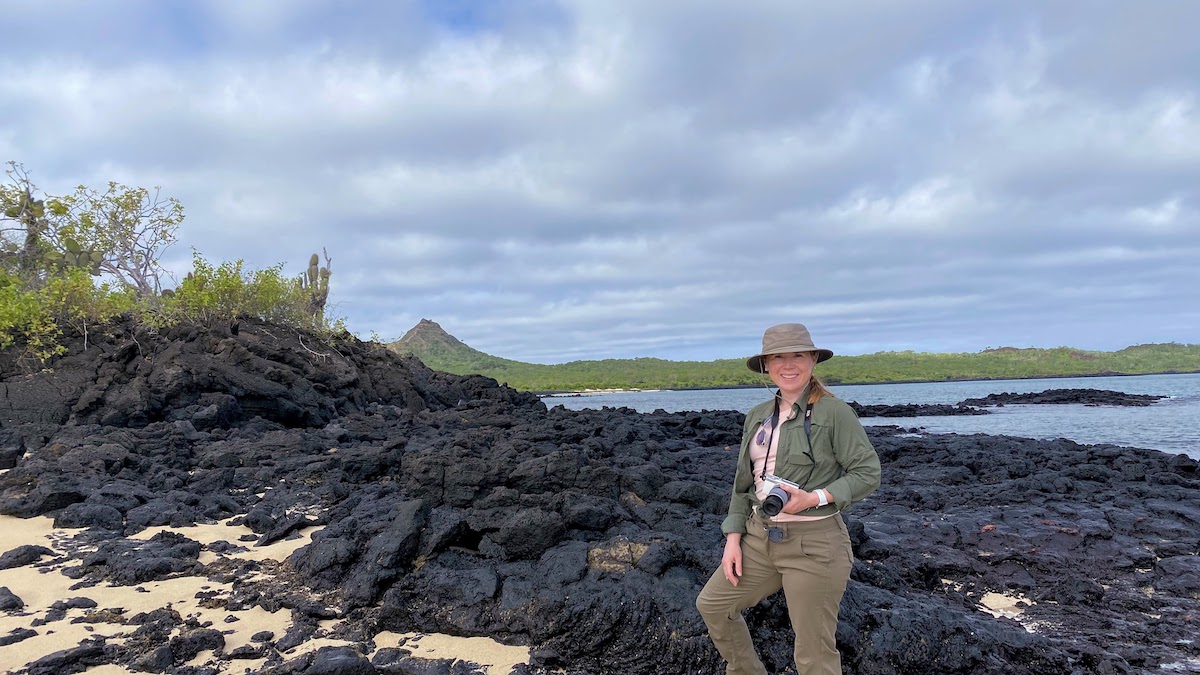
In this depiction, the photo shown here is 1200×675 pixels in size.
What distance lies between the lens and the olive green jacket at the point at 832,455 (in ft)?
11.0

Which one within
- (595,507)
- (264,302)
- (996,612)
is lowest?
(996,612)

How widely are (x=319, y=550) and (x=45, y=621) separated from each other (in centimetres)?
196

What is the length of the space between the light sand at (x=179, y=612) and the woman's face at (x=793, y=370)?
2821mm

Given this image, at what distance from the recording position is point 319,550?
6.28m

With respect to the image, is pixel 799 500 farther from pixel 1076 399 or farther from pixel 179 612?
pixel 1076 399

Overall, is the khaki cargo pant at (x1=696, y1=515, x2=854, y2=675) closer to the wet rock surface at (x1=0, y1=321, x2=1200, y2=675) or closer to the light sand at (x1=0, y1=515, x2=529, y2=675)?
the wet rock surface at (x1=0, y1=321, x2=1200, y2=675)

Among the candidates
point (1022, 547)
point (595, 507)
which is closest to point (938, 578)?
point (1022, 547)

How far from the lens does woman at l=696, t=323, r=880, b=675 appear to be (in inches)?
134

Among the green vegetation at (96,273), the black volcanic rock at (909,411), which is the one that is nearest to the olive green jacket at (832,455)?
the green vegetation at (96,273)

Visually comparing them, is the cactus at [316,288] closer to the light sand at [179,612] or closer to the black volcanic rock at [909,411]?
the light sand at [179,612]

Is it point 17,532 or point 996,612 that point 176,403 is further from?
point 996,612

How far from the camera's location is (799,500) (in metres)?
3.34

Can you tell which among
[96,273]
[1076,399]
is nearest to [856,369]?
[1076,399]

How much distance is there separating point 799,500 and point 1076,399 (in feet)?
184
